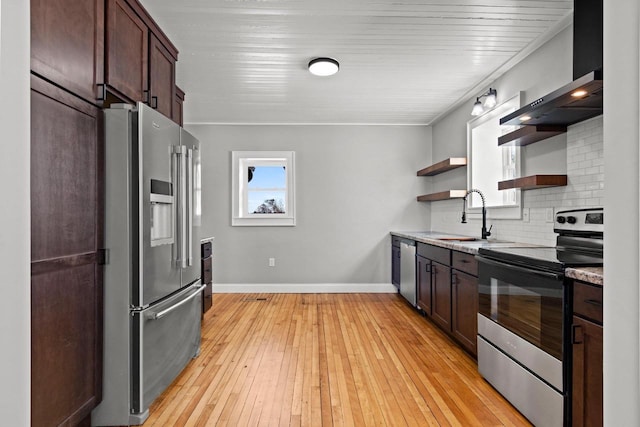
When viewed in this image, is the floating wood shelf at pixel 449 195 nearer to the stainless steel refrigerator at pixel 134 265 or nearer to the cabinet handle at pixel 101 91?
the stainless steel refrigerator at pixel 134 265

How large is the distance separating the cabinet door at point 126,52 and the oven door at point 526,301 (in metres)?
2.49

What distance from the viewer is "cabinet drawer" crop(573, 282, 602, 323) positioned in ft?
5.01

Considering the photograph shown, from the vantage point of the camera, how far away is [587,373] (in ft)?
5.24

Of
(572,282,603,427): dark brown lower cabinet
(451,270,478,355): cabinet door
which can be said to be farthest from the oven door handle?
(451,270,478,355): cabinet door

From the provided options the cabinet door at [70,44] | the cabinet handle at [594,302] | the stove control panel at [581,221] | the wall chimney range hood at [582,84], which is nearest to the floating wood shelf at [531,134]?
the wall chimney range hood at [582,84]

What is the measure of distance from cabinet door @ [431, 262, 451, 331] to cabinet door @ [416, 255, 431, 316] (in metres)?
0.12

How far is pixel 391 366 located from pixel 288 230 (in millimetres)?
3051

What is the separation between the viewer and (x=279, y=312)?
172 inches

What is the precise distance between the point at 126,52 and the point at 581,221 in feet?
9.35

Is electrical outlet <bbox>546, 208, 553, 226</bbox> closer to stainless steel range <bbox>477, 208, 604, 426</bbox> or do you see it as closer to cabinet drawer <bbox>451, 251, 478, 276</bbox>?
stainless steel range <bbox>477, 208, 604, 426</bbox>

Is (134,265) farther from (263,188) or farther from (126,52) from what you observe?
(263,188)

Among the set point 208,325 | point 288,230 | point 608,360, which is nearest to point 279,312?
point 208,325

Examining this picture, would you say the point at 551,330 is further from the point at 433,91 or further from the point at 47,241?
the point at 433,91

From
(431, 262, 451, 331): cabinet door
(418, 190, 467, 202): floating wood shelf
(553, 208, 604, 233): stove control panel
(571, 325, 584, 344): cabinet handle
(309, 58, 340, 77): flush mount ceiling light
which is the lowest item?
(431, 262, 451, 331): cabinet door
